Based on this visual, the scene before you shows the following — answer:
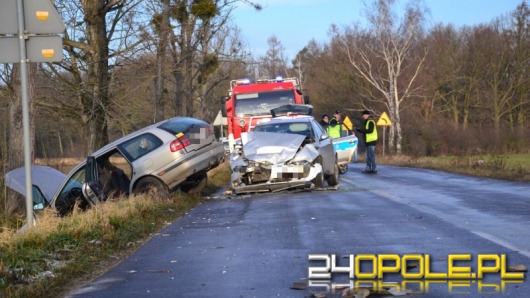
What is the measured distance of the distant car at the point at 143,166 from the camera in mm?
15875

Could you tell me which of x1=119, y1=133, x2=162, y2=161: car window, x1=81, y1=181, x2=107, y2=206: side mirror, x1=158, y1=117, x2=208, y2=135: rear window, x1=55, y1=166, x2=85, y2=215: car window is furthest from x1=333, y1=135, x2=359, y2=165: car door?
x1=81, y1=181, x2=107, y2=206: side mirror

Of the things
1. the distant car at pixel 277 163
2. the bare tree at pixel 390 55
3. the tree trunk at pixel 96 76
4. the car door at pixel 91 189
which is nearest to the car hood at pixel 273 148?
the distant car at pixel 277 163

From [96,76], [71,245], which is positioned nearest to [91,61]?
[96,76]

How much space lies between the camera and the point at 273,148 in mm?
16656

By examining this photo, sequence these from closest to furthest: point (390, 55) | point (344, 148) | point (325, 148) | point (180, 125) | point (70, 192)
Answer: point (70, 192)
point (180, 125)
point (325, 148)
point (344, 148)
point (390, 55)

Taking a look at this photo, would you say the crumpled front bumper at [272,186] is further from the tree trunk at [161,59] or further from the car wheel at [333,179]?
the tree trunk at [161,59]

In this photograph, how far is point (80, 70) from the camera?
74.6 feet

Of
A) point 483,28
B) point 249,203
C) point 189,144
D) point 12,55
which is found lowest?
point 249,203

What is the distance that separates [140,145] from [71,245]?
7.14 m

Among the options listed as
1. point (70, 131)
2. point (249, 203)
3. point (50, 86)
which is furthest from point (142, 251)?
point (70, 131)

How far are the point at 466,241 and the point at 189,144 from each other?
894cm

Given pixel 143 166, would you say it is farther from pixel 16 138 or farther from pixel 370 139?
pixel 370 139

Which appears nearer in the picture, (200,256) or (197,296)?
(197,296)

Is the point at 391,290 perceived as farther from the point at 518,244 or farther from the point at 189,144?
the point at 189,144
